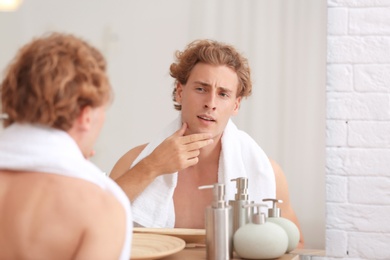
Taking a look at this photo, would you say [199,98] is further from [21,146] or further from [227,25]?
[21,146]

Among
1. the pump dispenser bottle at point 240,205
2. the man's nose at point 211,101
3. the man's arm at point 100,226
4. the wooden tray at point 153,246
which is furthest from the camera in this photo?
the man's nose at point 211,101

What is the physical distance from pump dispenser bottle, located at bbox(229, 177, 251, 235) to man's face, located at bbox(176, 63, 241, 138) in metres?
0.19

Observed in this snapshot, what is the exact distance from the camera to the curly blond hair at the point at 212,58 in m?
1.92

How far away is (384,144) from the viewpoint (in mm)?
1971

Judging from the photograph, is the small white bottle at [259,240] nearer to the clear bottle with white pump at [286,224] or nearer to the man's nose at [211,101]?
the clear bottle with white pump at [286,224]

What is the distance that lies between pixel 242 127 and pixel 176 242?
1.32 ft

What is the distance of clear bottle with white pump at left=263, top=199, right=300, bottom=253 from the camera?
1802 millimetres

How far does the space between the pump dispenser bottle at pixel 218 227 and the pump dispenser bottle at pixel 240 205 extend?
92 mm

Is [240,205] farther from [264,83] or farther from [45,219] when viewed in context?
[45,219]

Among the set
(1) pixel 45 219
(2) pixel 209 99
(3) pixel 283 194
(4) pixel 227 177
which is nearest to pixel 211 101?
(2) pixel 209 99

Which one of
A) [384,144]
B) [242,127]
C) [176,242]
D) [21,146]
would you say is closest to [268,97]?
[242,127]

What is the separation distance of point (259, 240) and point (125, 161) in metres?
0.50

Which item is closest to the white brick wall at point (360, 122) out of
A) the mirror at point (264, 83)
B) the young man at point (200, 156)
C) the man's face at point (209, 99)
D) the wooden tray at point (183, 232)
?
the mirror at point (264, 83)

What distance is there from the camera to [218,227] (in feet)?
5.32
